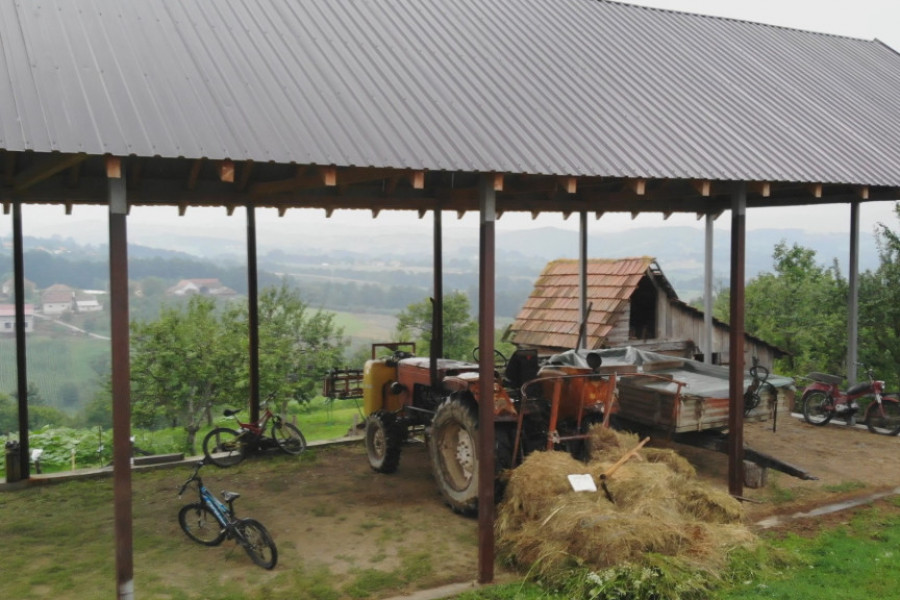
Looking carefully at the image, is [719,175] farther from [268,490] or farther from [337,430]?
[337,430]

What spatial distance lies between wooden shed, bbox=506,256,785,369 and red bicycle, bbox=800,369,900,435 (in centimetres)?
245

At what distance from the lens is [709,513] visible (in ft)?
20.3

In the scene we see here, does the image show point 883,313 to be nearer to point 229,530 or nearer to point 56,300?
point 229,530

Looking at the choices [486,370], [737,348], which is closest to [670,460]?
[737,348]

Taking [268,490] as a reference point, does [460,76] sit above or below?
above

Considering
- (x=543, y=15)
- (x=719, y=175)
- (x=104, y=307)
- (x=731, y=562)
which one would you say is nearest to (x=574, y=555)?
(x=731, y=562)

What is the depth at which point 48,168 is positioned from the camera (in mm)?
5559

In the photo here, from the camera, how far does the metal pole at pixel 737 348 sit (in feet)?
24.4

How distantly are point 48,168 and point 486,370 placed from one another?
3437 millimetres

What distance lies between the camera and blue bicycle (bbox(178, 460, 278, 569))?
600cm

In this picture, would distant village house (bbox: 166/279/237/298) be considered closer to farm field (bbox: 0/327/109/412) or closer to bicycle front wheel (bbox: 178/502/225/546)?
farm field (bbox: 0/327/109/412)

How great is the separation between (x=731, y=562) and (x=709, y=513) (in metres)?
0.51

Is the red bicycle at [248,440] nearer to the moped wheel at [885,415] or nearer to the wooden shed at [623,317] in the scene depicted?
the wooden shed at [623,317]

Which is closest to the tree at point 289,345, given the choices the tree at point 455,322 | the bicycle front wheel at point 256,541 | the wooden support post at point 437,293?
the tree at point 455,322
